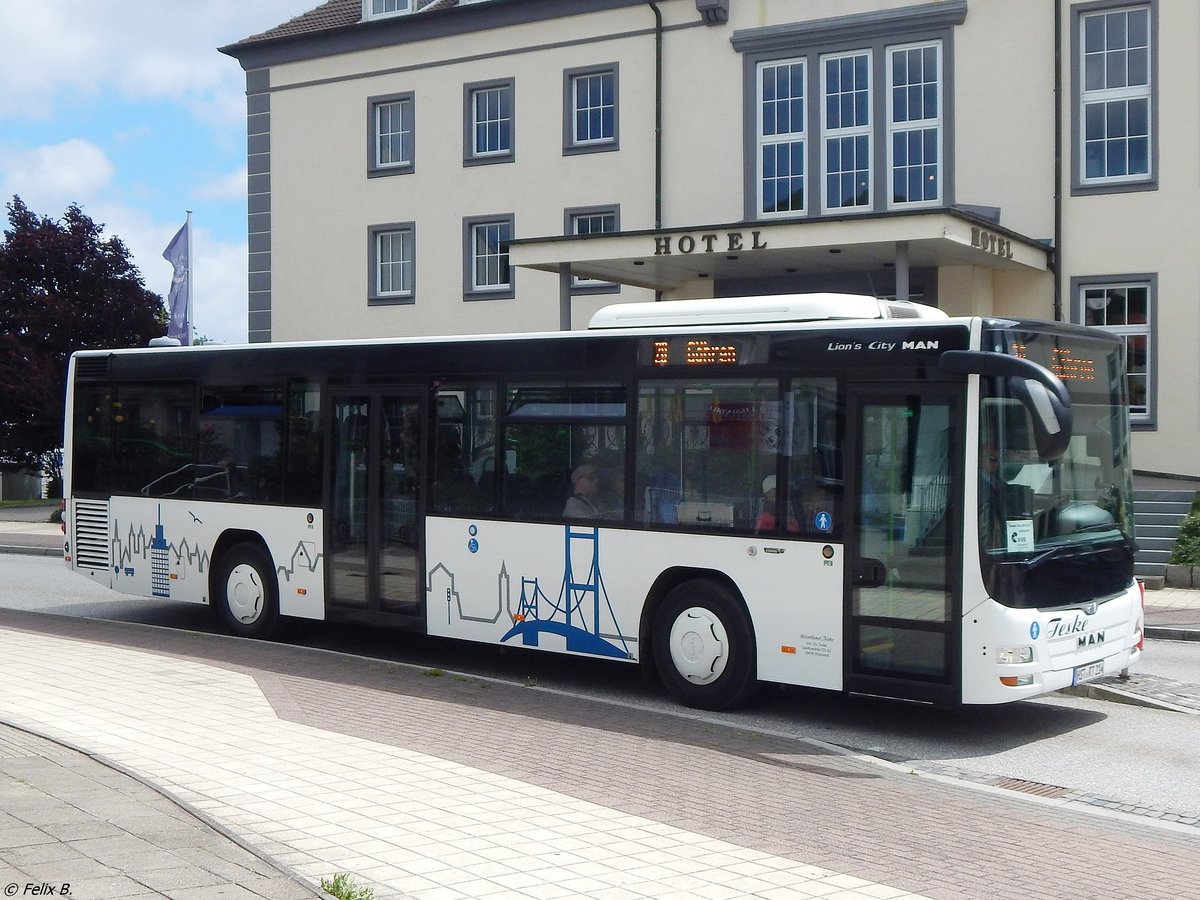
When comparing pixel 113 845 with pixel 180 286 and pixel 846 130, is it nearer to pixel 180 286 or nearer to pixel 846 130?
pixel 846 130

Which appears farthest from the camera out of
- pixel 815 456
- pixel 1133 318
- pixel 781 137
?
pixel 781 137

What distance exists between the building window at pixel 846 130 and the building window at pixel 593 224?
455cm

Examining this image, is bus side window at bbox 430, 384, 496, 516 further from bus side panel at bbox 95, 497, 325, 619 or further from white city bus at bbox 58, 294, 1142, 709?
bus side panel at bbox 95, 497, 325, 619

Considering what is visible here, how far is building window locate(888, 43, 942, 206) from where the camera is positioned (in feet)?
78.1

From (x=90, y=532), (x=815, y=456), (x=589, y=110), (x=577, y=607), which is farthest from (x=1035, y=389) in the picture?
(x=589, y=110)

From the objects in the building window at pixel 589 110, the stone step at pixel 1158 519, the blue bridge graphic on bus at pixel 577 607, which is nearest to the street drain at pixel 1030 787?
the blue bridge graphic on bus at pixel 577 607

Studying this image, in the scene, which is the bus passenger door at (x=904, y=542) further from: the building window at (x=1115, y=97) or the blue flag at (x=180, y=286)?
the blue flag at (x=180, y=286)

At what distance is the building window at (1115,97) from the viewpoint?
22281mm

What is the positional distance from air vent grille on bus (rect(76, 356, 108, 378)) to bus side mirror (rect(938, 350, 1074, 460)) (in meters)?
9.58

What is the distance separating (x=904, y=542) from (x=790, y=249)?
40.2ft

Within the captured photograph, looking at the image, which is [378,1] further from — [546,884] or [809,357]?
[546,884]

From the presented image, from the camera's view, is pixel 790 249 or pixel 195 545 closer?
pixel 195 545

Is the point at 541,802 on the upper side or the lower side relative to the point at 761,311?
lower

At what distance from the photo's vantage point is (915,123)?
23953mm
